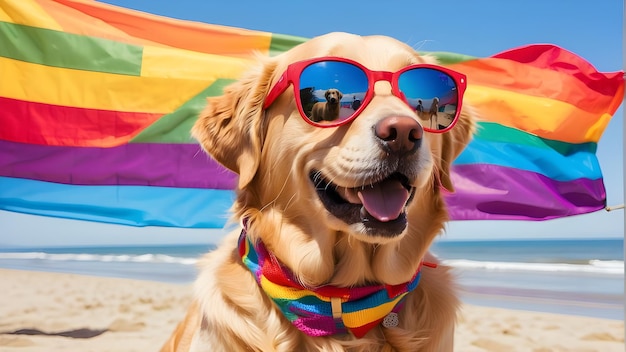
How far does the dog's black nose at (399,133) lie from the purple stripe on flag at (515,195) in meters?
3.98

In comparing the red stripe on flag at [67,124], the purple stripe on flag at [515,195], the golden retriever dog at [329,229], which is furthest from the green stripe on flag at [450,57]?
→ the golden retriever dog at [329,229]

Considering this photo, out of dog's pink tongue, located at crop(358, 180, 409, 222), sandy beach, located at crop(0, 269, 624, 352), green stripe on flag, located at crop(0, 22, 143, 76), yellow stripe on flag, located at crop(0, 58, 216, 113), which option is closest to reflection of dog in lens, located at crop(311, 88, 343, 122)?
dog's pink tongue, located at crop(358, 180, 409, 222)

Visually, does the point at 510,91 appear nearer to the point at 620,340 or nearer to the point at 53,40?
the point at 620,340

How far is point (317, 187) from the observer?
2.59m

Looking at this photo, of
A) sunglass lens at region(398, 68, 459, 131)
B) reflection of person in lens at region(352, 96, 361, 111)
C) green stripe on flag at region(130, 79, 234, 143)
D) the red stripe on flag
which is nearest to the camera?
reflection of person in lens at region(352, 96, 361, 111)

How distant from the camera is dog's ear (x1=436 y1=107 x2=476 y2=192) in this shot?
304 cm

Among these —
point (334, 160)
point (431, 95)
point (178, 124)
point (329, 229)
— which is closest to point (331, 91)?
point (334, 160)

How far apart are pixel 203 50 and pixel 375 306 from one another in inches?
169

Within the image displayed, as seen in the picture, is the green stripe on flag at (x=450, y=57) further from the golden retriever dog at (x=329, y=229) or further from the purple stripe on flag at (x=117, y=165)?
the golden retriever dog at (x=329, y=229)

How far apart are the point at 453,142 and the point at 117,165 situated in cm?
358

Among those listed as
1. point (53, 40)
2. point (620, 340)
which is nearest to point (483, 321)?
point (620, 340)

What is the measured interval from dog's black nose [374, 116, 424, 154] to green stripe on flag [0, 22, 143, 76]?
3.97 meters

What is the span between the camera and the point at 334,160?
8.12 ft

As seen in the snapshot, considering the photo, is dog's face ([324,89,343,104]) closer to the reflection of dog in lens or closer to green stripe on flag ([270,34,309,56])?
the reflection of dog in lens
